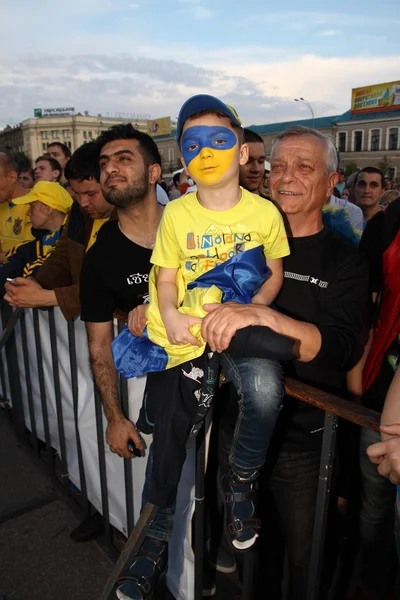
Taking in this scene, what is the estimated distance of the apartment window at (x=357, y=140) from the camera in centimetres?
7056

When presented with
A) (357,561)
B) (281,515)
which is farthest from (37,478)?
(357,561)

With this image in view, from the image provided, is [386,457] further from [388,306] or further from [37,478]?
[37,478]

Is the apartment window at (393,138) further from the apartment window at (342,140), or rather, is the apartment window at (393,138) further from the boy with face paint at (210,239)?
the boy with face paint at (210,239)

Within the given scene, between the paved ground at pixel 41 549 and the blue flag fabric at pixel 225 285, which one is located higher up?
the blue flag fabric at pixel 225 285

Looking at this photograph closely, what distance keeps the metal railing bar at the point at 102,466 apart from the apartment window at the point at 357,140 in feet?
251

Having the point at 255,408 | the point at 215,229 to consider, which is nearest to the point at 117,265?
the point at 215,229

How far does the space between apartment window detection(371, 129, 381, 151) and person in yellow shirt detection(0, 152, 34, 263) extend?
72.4 metres

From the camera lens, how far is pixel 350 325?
1.98 m

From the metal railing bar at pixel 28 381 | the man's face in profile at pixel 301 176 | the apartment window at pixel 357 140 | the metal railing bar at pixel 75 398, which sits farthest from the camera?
the apartment window at pixel 357 140

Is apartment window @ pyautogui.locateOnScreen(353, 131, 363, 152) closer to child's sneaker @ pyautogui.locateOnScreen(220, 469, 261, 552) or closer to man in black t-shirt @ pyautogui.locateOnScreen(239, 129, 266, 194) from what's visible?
man in black t-shirt @ pyautogui.locateOnScreen(239, 129, 266, 194)

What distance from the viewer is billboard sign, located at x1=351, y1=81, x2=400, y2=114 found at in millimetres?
66188

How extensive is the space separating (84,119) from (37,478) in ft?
413

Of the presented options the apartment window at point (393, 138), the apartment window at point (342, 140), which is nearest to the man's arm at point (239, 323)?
the apartment window at point (393, 138)

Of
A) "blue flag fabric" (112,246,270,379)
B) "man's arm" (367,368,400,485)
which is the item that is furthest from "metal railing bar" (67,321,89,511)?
"man's arm" (367,368,400,485)
